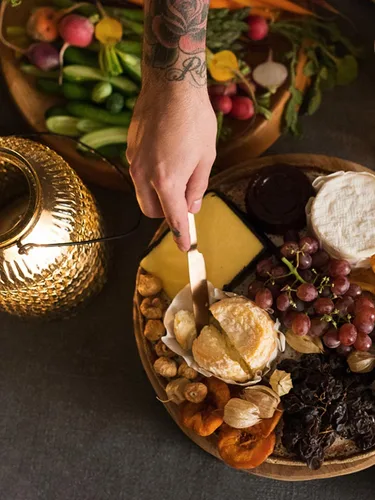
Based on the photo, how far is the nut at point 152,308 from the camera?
0.98 metres

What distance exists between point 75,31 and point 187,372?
0.67 meters

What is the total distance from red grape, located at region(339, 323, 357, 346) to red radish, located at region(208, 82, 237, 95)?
511mm

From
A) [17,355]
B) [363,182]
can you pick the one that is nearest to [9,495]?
[17,355]

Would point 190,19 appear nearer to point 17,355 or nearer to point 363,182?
point 363,182

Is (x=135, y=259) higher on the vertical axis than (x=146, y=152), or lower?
lower

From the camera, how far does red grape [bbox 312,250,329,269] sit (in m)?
0.92

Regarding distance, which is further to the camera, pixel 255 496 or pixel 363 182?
pixel 255 496

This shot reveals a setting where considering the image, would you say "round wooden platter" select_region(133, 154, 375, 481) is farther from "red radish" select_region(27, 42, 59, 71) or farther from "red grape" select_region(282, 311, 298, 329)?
"red radish" select_region(27, 42, 59, 71)

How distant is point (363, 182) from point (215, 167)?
31cm

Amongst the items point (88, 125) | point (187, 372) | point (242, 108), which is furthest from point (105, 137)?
point (187, 372)

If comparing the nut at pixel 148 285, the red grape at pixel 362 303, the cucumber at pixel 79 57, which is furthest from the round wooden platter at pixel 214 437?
the cucumber at pixel 79 57

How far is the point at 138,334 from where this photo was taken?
39.4 inches

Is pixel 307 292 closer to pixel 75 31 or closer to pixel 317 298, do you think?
pixel 317 298

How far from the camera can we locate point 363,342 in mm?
878
